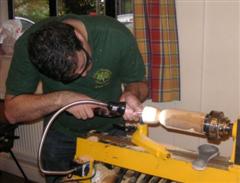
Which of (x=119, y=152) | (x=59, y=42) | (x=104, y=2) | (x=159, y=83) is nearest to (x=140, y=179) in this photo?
(x=119, y=152)

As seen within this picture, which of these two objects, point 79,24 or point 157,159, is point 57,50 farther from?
point 157,159

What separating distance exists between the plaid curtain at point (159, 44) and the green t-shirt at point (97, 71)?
1.30 ft

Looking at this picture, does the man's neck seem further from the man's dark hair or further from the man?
the man's dark hair

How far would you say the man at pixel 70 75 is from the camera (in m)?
1.12

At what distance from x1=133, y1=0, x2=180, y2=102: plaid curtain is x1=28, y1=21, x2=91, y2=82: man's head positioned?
2.72 ft

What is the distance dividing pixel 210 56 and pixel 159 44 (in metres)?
0.28

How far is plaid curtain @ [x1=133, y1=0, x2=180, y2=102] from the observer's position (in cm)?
191

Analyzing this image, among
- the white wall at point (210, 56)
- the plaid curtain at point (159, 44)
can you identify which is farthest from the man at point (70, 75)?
the white wall at point (210, 56)

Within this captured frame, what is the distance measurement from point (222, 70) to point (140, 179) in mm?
1008

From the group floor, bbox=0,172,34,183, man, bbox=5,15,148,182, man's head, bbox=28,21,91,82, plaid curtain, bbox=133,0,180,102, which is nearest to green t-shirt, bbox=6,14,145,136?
man, bbox=5,15,148,182

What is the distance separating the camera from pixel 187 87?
6.68 ft

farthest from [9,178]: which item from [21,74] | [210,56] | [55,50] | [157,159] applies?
[157,159]

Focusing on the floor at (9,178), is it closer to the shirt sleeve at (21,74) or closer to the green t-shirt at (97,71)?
the green t-shirt at (97,71)

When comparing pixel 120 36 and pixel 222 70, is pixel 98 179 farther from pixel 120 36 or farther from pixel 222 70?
pixel 222 70
